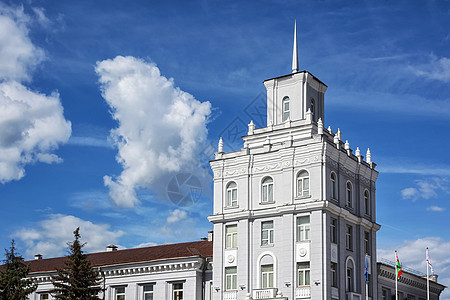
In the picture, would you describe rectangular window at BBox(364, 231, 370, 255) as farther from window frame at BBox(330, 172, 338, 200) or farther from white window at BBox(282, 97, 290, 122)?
white window at BBox(282, 97, 290, 122)

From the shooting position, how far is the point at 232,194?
189 feet

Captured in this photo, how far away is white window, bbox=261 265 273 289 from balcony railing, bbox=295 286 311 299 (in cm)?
257

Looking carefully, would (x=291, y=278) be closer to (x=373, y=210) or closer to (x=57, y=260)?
(x=373, y=210)

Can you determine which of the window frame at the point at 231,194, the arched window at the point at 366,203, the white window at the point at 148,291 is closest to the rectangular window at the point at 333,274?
the arched window at the point at 366,203

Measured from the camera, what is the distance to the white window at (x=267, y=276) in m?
53.7

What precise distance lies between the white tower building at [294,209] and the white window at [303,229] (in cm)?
8

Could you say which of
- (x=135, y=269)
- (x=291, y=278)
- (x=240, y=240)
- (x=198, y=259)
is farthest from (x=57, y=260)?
(x=291, y=278)

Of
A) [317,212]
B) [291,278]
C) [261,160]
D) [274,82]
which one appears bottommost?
[291,278]

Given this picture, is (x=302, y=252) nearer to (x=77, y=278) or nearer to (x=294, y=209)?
(x=294, y=209)

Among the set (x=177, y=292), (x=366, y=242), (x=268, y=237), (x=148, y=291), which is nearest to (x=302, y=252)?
(x=268, y=237)

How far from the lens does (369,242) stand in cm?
5859

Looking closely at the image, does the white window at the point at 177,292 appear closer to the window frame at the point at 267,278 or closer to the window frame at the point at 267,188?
the window frame at the point at 267,278

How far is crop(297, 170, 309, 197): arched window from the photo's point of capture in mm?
53875

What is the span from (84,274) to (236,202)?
1318 cm
